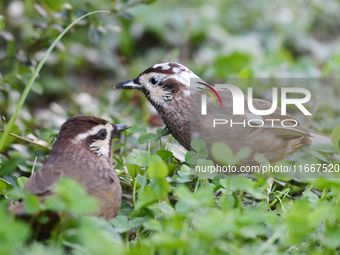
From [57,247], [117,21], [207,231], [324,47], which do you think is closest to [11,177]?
[57,247]

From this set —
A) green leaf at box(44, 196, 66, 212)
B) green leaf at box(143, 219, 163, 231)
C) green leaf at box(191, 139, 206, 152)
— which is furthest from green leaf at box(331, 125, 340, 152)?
green leaf at box(44, 196, 66, 212)

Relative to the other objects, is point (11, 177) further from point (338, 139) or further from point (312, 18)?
point (312, 18)

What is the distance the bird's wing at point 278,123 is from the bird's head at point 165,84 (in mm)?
581

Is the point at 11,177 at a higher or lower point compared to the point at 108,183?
lower

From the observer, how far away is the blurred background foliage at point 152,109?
1.85 m

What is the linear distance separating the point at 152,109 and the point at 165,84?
1863 mm

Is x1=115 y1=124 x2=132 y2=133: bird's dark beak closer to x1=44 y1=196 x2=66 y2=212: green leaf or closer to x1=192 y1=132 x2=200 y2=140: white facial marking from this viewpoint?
x1=192 y1=132 x2=200 y2=140: white facial marking

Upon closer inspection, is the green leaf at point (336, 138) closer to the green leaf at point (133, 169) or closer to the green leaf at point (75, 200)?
the green leaf at point (133, 169)

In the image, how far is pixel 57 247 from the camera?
72.7 inches

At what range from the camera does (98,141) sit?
262 centimetres

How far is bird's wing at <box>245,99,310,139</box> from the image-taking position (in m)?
3.29

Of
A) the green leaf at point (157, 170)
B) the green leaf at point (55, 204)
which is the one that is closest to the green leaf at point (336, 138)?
the green leaf at point (157, 170)

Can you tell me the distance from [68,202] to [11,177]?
1.67 metres

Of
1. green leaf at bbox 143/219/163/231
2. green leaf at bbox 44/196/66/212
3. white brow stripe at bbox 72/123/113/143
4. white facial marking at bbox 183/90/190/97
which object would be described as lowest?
green leaf at bbox 143/219/163/231
